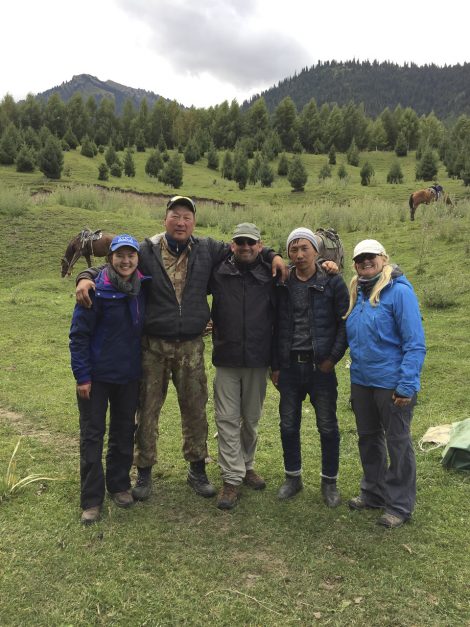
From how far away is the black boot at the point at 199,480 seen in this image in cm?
396

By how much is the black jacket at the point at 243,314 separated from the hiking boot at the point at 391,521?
1.39 meters

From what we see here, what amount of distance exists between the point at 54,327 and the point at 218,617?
7.81 m

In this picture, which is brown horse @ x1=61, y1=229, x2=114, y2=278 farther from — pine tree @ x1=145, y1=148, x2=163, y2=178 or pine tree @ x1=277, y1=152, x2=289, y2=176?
pine tree @ x1=277, y1=152, x2=289, y2=176

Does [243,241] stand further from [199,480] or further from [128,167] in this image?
[128,167]

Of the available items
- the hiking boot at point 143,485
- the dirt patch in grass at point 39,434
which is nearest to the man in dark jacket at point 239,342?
the hiking boot at point 143,485

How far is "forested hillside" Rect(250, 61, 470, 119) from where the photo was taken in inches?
5832

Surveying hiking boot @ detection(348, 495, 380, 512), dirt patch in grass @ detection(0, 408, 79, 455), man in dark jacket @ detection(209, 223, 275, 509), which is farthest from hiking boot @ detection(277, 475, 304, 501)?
dirt patch in grass @ detection(0, 408, 79, 455)

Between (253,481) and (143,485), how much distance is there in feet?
2.99

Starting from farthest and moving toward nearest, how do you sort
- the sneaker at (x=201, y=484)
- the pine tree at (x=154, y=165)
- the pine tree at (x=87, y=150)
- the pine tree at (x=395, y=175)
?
1. the pine tree at (x=87, y=150)
2. the pine tree at (x=154, y=165)
3. the pine tree at (x=395, y=175)
4. the sneaker at (x=201, y=484)

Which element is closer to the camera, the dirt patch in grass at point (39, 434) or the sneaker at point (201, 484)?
the sneaker at point (201, 484)

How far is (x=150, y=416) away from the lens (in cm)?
385

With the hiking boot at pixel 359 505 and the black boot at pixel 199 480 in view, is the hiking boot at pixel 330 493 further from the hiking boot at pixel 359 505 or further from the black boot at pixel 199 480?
the black boot at pixel 199 480

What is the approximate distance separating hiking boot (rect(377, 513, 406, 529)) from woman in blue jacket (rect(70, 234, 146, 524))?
1.88 m

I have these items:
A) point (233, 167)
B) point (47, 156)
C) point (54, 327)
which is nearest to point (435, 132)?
point (233, 167)
